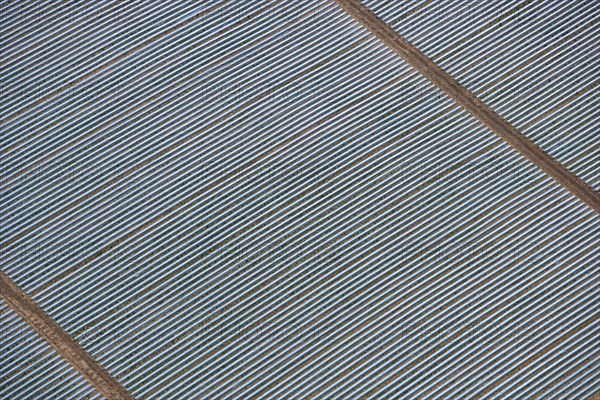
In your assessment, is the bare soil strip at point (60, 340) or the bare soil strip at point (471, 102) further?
the bare soil strip at point (471, 102)

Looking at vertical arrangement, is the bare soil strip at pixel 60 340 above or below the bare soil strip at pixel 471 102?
below

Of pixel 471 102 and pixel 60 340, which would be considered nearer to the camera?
pixel 60 340

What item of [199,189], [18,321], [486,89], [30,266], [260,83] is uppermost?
[486,89]

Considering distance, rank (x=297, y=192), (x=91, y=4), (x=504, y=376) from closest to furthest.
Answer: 1. (x=504, y=376)
2. (x=297, y=192)
3. (x=91, y=4)

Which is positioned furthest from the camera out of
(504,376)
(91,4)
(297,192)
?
(91,4)

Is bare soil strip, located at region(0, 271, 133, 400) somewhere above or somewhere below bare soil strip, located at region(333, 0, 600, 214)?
below

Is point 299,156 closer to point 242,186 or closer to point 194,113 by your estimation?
point 242,186

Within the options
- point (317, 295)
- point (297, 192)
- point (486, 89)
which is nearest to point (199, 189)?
point (297, 192)

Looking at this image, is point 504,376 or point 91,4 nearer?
point 504,376

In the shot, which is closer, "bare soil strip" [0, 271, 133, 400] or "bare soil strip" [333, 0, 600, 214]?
"bare soil strip" [0, 271, 133, 400]

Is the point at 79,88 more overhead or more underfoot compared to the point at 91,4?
more underfoot

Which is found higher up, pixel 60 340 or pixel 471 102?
pixel 471 102
